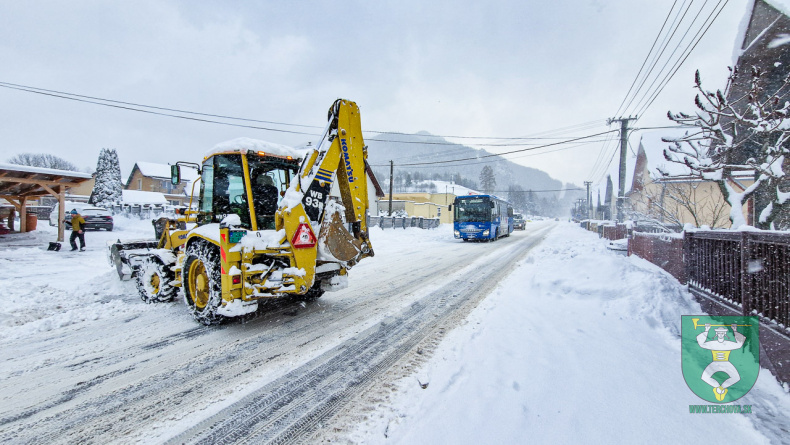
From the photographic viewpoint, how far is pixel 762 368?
305 cm

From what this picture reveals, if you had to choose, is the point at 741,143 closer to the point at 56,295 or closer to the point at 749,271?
the point at 749,271

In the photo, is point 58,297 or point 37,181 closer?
point 58,297

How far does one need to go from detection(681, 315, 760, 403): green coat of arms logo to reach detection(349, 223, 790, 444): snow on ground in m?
0.09

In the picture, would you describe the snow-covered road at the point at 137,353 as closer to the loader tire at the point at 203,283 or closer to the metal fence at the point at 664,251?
the loader tire at the point at 203,283

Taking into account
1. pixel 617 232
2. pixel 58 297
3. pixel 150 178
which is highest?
pixel 150 178

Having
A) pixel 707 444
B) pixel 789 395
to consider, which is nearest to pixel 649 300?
pixel 789 395

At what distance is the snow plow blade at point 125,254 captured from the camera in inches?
243

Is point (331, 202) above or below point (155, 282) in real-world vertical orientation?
above

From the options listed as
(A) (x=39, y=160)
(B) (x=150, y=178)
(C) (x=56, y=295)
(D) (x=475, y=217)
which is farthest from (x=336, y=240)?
(A) (x=39, y=160)

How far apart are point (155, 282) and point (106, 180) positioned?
142ft

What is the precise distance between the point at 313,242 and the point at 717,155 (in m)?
7.10

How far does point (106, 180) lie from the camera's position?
3697 cm

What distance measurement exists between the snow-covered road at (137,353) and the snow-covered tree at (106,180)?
39218 mm

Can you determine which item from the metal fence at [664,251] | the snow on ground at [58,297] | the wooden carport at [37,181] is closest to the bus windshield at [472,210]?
the metal fence at [664,251]
